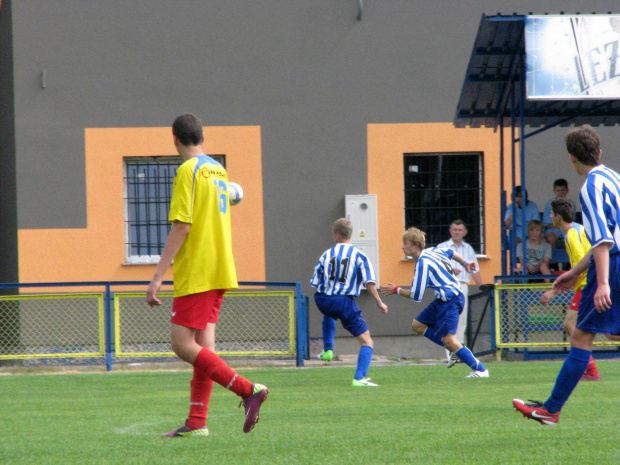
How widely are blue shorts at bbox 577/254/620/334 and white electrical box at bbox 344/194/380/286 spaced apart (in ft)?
33.7

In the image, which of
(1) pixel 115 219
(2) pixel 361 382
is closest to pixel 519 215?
(2) pixel 361 382

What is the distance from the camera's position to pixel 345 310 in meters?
10.3

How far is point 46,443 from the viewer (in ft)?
18.7

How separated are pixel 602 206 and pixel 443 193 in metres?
10.9

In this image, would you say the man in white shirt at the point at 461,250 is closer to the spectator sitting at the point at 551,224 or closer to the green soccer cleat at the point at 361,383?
the spectator sitting at the point at 551,224

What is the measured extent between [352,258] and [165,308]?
182 inches

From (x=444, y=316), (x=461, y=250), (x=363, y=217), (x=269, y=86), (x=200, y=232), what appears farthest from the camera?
(x=269, y=86)

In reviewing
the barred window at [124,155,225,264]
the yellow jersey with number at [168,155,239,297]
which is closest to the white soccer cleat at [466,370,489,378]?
the yellow jersey with number at [168,155,239,297]

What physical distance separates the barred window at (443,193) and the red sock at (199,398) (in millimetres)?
11105

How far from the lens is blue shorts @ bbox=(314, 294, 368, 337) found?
10.1 metres

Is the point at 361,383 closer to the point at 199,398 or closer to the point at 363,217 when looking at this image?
the point at 199,398

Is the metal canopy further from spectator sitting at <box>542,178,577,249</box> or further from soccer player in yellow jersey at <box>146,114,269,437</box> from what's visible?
soccer player in yellow jersey at <box>146,114,269,437</box>

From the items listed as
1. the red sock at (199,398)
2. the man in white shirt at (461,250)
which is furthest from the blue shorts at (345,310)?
the red sock at (199,398)

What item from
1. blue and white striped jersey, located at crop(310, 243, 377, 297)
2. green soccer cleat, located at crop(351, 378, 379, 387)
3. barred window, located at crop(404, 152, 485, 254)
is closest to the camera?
green soccer cleat, located at crop(351, 378, 379, 387)
